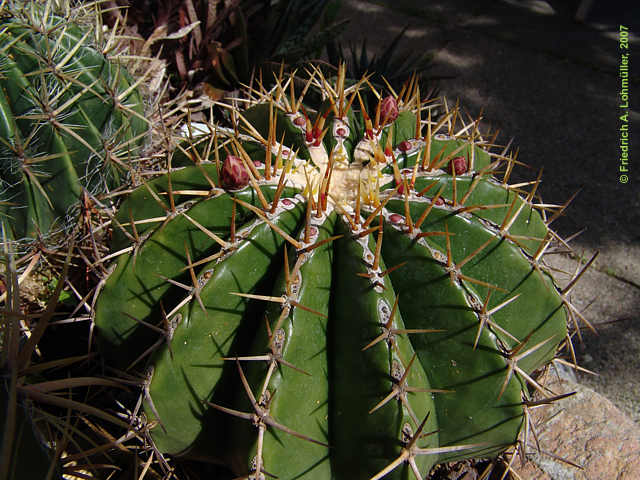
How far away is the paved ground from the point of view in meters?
2.89

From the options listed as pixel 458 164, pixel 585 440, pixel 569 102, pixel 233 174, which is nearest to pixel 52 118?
pixel 233 174

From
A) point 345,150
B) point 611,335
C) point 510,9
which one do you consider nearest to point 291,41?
point 345,150

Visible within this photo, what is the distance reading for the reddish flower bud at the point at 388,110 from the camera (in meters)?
1.52

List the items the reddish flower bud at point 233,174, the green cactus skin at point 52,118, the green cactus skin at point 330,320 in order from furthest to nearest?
the green cactus skin at point 52,118, the reddish flower bud at point 233,174, the green cactus skin at point 330,320

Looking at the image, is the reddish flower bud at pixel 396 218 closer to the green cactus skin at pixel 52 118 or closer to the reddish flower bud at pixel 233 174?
the reddish flower bud at pixel 233 174

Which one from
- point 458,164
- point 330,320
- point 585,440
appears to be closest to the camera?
point 330,320

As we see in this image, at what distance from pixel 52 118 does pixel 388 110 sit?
1035mm

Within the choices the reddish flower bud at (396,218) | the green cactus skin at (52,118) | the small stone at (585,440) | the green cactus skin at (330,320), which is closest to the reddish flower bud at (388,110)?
the green cactus skin at (330,320)

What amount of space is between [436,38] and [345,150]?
3785 mm

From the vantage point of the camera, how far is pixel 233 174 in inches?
49.4

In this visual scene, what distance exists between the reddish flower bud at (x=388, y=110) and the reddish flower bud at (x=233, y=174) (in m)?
0.49

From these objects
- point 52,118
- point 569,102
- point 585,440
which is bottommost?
point 585,440

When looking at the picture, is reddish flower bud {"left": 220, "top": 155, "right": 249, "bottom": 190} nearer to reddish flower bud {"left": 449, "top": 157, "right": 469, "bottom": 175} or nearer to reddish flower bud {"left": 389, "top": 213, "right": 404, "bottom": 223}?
reddish flower bud {"left": 389, "top": 213, "right": 404, "bottom": 223}

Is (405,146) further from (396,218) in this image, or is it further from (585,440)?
(585,440)
